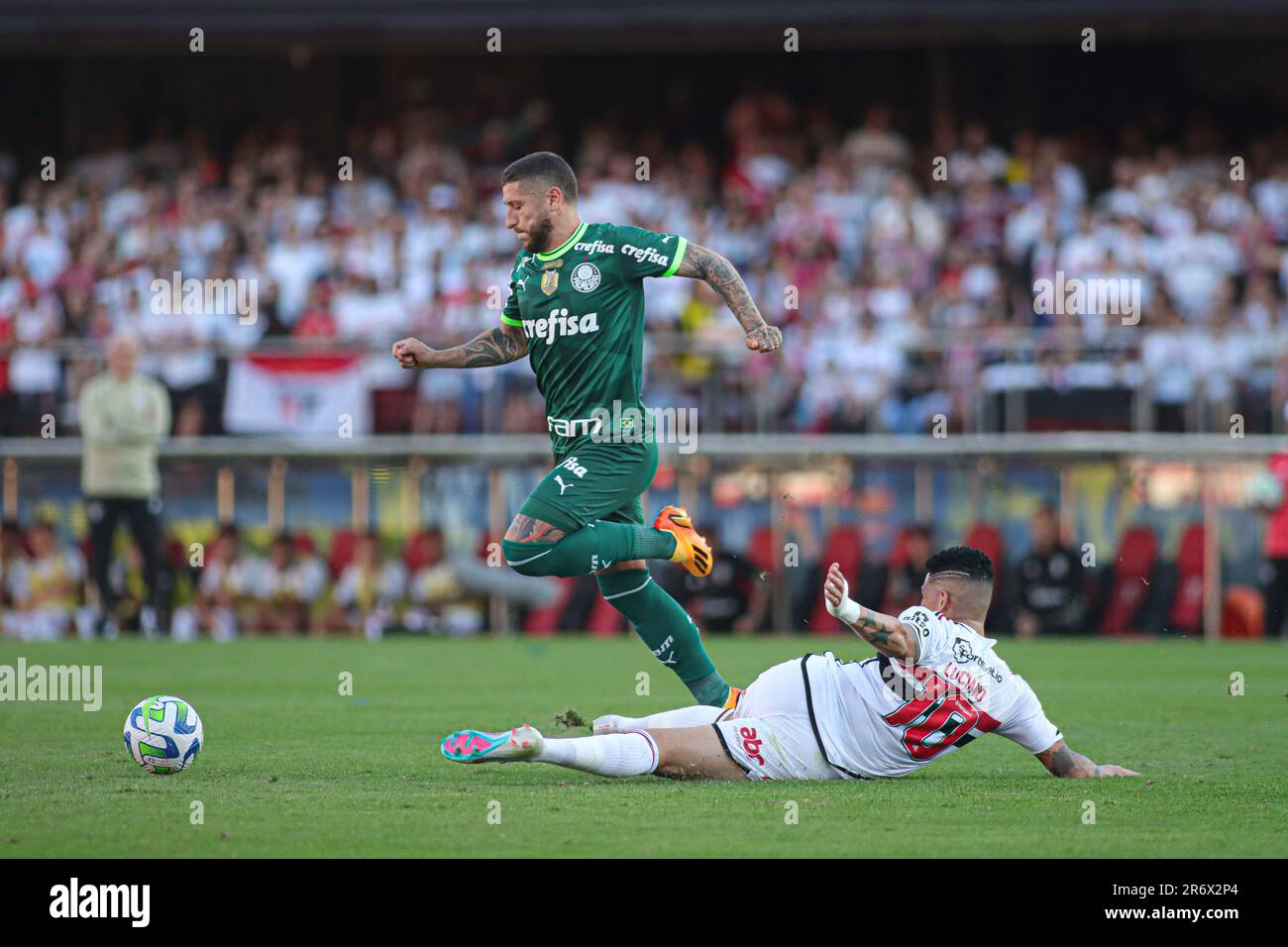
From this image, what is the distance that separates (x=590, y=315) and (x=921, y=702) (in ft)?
8.04

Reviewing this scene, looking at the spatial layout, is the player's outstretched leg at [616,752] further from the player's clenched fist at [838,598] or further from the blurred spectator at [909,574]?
the blurred spectator at [909,574]

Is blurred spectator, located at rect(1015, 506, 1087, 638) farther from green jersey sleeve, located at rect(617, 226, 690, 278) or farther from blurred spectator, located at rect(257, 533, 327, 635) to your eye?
green jersey sleeve, located at rect(617, 226, 690, 278)

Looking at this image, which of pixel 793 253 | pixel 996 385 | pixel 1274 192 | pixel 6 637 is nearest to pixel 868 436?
pixel 996 385

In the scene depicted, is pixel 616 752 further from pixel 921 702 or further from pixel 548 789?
pixel 921 702

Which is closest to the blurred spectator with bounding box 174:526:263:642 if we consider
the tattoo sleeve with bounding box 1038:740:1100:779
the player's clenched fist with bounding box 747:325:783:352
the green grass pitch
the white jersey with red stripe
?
the green grass pitch

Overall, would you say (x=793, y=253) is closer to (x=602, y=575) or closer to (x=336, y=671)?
(x=336, y=671)

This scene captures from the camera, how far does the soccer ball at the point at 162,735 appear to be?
7.94 m

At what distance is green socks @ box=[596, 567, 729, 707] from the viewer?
8.62 metres

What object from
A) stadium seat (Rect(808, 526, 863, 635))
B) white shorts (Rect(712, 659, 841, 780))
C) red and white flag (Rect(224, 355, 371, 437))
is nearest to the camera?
white shorts (Rect(712, 659, 841, 780))

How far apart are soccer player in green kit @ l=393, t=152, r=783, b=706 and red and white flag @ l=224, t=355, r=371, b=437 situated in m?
10.7

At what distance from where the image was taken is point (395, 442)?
19.5 meters

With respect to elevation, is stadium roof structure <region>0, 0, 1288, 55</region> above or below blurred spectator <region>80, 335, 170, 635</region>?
above

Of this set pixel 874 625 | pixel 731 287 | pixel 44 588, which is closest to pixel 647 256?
pixel 731 287

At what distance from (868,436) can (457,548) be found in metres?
4.45
